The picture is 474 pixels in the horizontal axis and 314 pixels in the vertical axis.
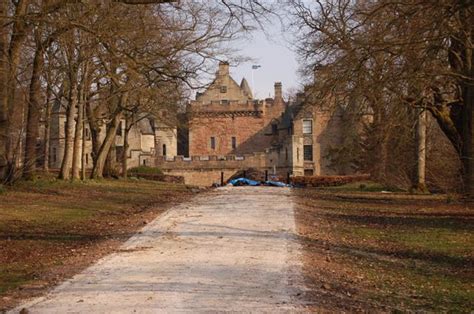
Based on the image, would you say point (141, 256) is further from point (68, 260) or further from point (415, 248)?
point (415, 248)

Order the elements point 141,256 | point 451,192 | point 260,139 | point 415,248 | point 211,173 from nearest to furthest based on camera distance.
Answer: point 141,256 < point 415,248 < point 451,192 < point 211,173 < point 260,139

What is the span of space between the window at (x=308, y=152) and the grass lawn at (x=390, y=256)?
41.7m

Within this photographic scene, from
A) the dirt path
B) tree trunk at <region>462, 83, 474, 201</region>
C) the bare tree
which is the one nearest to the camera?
the dirt path

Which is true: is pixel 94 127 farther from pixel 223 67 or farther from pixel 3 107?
pixel 3 107

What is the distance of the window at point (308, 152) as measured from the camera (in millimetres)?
64062

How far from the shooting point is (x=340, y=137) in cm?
6306

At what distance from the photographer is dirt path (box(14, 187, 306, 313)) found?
25.0 feet

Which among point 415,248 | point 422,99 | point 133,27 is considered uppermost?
point 133,27

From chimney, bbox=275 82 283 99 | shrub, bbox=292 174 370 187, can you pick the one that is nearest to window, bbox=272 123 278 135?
chimney, bbox=275 82 283 99

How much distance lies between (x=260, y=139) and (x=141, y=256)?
6505cm

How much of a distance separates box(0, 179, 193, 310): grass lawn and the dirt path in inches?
19.4

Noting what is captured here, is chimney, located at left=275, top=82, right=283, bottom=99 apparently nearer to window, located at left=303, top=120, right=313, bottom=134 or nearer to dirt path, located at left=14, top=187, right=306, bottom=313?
window, located at left=303, top=120, right=313, bottom=134

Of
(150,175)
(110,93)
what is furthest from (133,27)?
(150,175)

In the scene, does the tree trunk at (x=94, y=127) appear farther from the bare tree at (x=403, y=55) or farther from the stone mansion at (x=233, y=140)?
the bare tree at (x=403, y=55)
